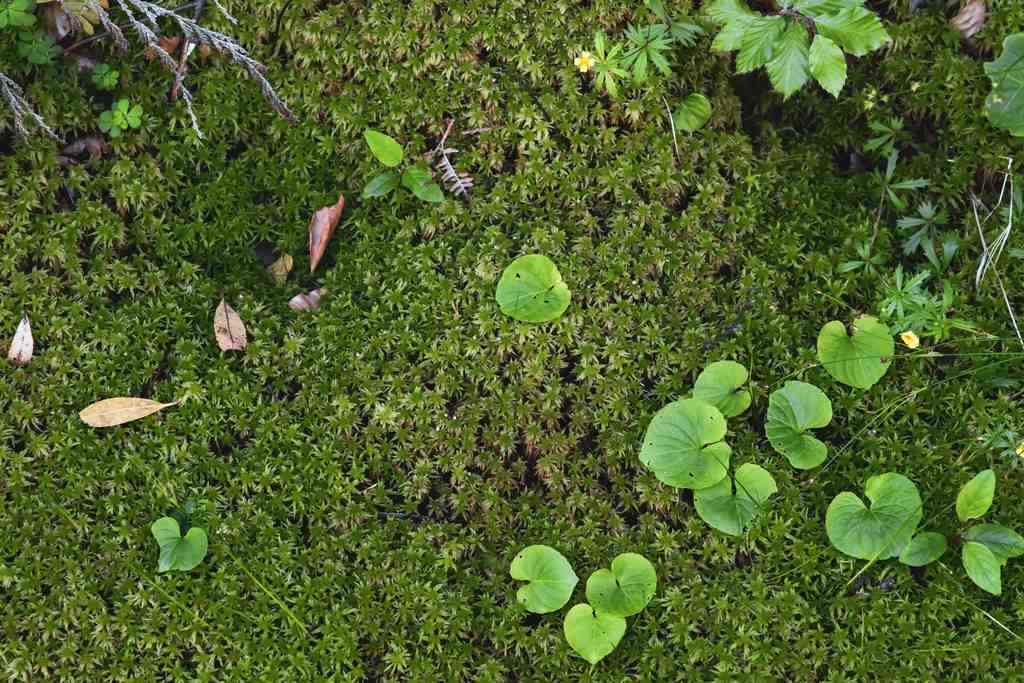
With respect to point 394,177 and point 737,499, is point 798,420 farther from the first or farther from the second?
point 394,177

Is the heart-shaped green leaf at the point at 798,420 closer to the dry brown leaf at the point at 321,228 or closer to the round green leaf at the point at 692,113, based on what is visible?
the round green leaf at the point at 692,113

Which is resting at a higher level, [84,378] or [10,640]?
[84,378]

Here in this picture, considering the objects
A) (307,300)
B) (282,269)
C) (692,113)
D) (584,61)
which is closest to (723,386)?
(692,113)

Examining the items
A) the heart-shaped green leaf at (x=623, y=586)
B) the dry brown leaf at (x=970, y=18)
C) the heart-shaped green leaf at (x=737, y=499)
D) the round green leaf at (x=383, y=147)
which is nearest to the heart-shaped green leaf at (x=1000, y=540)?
the heart-shaped green leaf at (x=737, y=499)

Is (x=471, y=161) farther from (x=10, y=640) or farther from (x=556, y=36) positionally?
(x=10, y=640)

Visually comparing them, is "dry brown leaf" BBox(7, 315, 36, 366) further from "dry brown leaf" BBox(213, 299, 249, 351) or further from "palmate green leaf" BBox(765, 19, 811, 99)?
"palmate green leaf" BBox(765, 19, 811, 99)

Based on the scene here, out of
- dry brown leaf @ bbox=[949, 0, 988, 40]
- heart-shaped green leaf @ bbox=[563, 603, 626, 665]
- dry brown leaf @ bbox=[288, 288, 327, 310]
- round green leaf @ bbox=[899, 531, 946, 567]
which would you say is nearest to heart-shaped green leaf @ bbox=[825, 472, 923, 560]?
round green leaf @ bbox=[899, 531, 946, 567]

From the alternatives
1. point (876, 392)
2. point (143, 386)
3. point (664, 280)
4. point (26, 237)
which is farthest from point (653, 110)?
point (26, 237)
